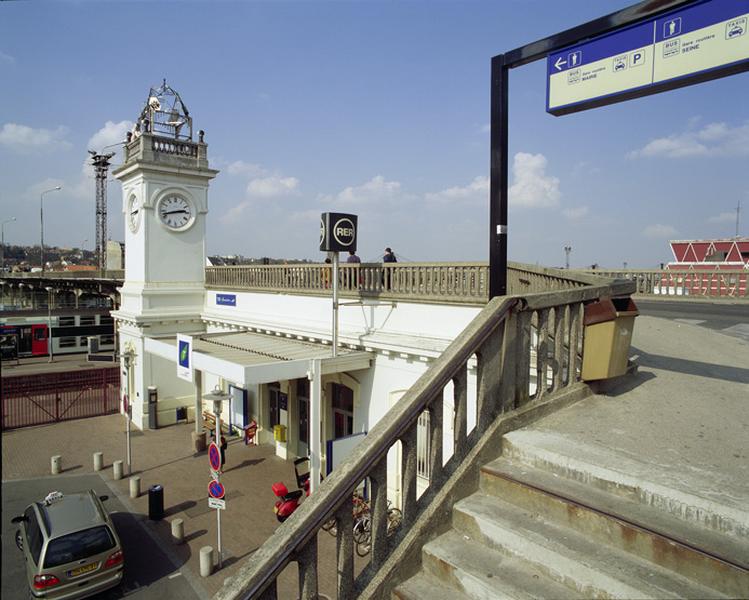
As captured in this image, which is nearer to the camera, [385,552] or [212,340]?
[385,552]

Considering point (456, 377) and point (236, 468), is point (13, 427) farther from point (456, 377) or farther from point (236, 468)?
point (456, 377)

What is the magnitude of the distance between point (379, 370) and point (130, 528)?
7.30 metres

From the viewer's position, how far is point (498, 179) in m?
4.68

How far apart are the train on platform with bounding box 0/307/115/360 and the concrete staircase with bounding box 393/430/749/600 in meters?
42.3

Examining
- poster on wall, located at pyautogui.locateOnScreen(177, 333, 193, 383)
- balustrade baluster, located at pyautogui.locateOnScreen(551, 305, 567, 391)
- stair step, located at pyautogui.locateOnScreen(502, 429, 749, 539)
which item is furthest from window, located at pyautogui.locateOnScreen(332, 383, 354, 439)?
stair step, located at pyautogui.locateOnScreen(502, 429, 749, 539)

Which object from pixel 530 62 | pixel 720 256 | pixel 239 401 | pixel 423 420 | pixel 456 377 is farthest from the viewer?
pixel 720 256

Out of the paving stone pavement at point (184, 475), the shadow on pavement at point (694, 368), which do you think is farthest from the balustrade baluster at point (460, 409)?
the paving stone pavement at point (184, 475)

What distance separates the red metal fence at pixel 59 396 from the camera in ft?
77.0

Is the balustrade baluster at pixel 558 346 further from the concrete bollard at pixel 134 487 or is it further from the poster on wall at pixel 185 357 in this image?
the concrete bollard at pixel 134 487

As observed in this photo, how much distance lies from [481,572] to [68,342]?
155 feet

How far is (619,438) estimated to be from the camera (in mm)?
3820

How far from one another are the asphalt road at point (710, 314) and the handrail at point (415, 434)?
31.2 ft

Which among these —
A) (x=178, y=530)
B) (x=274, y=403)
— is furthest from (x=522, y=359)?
(x=274, y=403)

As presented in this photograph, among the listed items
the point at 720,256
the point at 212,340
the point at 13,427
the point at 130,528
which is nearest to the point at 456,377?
the point at 130,528
